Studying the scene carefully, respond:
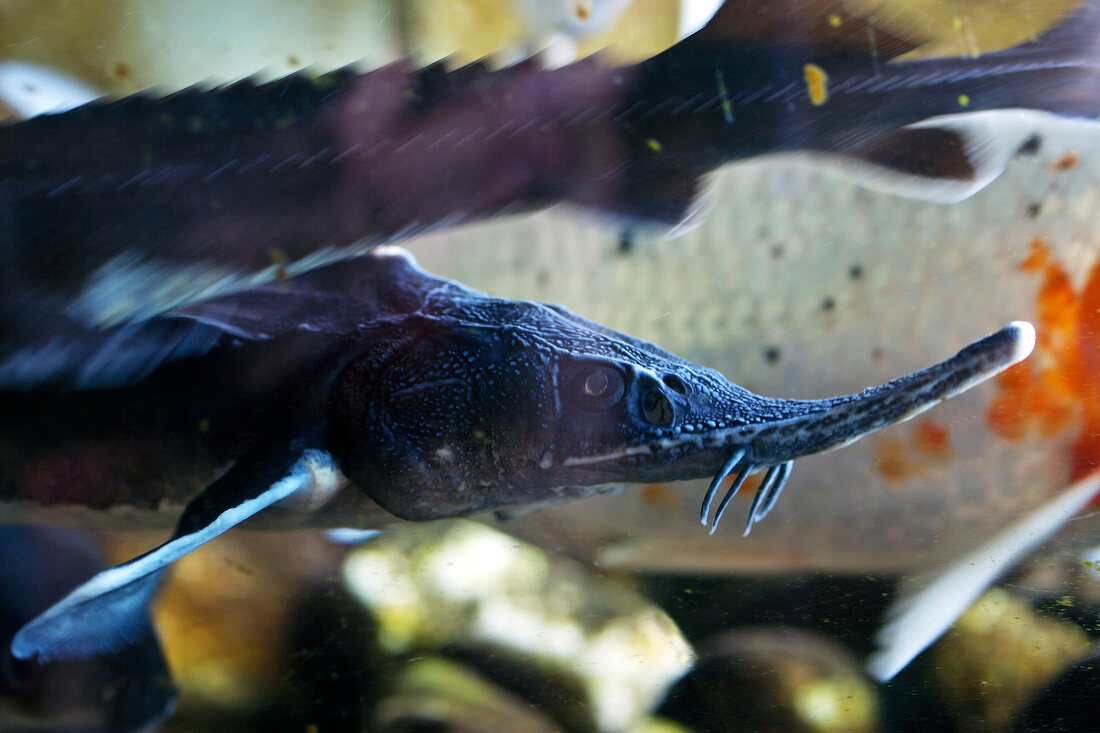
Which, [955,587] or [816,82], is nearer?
[816,82]

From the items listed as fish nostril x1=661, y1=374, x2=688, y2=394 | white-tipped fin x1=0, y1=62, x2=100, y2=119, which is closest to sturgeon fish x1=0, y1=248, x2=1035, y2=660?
fish nostril x1=661, y1=374, x2=688, y2=394

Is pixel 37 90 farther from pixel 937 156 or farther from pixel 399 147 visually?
pixel 937 156

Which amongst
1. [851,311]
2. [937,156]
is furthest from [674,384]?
[937,156]

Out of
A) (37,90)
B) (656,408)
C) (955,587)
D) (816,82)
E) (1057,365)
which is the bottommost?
(955,587)

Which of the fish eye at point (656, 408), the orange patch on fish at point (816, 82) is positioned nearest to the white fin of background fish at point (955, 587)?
the fish eye at point (656, 408)

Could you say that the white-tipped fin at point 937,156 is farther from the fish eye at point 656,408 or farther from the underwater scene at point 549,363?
the fish eye at point 656,408

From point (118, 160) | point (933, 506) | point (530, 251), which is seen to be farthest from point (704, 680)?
point (118, 160)

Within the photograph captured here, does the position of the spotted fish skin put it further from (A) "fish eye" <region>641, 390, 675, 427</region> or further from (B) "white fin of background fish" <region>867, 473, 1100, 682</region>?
(B) "white fin of background fish" <region>867, 473, 1100, 682</region>
